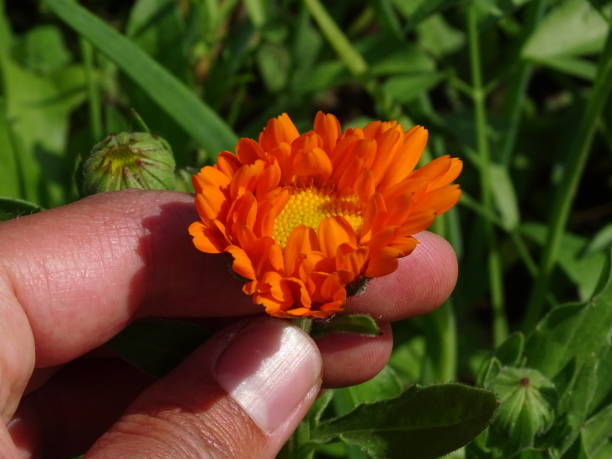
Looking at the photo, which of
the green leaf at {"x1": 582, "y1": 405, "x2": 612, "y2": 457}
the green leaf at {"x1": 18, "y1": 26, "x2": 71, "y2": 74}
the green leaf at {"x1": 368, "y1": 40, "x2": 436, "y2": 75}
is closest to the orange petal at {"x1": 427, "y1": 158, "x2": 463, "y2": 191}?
the green leaf at {"x1": 582, "y1": 405, "x2": 612, "y2": 457}

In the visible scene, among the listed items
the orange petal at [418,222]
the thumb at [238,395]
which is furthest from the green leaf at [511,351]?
the orange petal at [418,222]

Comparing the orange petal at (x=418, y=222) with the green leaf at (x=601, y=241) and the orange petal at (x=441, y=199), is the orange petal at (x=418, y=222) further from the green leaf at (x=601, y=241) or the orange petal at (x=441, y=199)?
the green leaf at (x=601, y=241)

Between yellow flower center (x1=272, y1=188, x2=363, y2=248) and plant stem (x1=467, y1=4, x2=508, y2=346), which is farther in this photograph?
plant stem (x1=467, y1=4, x2=508, y2=346)

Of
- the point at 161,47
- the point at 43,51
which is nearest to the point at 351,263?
the point at 161,47

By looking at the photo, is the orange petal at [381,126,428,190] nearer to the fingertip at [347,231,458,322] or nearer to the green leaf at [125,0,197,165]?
the fingertip at [347,231,458,322]

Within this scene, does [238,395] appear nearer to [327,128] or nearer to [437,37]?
[327,128]

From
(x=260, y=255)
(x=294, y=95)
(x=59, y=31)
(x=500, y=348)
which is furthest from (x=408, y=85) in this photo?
(x=59, y=31)

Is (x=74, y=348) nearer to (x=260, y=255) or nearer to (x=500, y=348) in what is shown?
(x=260, y=255)
